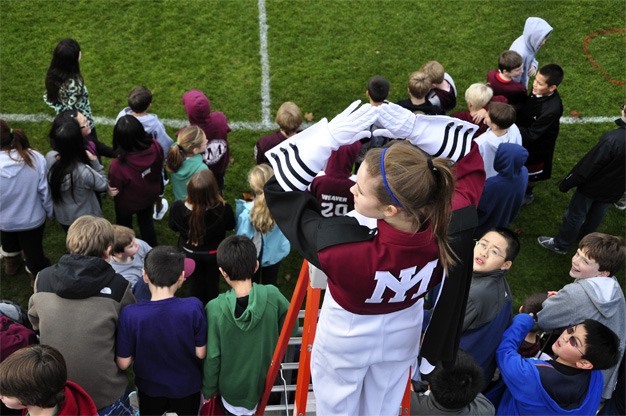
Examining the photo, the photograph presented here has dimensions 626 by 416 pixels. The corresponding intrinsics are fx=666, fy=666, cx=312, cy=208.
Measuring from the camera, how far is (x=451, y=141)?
9.80ft

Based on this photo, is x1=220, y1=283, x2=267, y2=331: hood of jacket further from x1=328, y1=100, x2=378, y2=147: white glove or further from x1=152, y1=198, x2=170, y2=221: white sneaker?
x1=152, y1=198, x2=170, y2=221: white sneaker

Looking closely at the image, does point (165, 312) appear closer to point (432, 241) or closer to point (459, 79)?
point (432, 241)

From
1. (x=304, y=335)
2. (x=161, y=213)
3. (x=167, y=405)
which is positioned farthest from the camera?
(x=161, y=213)

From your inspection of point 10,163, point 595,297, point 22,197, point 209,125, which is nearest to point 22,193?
point 22,197

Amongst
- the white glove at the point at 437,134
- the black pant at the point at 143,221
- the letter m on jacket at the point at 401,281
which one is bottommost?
the black pant at the point at 143,221

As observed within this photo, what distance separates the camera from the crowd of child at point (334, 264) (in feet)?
9.05

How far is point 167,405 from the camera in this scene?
167 inches

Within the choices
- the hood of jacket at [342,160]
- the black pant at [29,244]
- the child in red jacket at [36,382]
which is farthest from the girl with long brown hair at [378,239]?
the black pant at [29,244]

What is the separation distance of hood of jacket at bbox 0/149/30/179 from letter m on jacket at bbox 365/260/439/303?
11.4 feet

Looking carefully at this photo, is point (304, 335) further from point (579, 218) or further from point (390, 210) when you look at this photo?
point (579, 218)

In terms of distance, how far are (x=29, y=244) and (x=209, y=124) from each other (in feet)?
6.25

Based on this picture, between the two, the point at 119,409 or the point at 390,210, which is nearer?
the point at 390,210

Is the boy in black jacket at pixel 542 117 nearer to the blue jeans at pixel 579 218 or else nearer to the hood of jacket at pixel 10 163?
the blue jeans at pixel 579 218

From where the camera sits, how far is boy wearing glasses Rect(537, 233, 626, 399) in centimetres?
435
